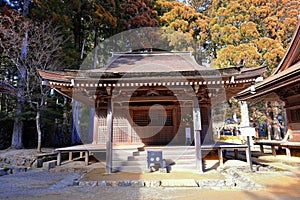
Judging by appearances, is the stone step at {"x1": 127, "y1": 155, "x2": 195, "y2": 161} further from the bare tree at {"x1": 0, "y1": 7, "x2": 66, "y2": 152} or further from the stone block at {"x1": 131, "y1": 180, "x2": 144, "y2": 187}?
the bare tree at {"x1": 0, "y1": 7, "x2": 66, "y2": 152}

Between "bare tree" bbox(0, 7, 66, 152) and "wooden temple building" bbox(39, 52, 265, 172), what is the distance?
3.35 metres

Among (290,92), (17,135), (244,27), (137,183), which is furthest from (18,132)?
(244,27)

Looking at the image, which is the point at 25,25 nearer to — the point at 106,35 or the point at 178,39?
the point at 106,35

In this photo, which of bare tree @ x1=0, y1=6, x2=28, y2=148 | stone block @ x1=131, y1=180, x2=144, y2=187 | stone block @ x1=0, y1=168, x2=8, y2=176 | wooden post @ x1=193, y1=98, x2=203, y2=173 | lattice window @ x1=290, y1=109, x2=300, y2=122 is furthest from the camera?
bare tree @ x1=0, y1=6, x2=28, y2=148

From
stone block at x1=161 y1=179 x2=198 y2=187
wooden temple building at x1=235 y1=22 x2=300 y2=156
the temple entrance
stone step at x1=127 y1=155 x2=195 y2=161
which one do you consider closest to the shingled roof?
wooden temple building at x1=235 y1=22 x2=300 y2=156

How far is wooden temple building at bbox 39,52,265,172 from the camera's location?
5973 millimetres

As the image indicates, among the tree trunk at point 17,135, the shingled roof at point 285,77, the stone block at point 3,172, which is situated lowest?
the stone block at point 3,172

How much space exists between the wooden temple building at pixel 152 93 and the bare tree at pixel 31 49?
11.0 feet

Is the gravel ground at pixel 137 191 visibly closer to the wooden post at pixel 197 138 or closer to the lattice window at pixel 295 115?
the wooden post at pixel 197 138

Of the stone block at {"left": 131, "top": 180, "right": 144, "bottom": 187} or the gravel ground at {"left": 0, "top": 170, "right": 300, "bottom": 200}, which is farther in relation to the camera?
the stone block at {"left": 131, "top": 180, "right": 144, "bottom": 187}

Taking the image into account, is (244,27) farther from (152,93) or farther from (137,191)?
(137,191)

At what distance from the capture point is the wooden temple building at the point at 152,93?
19.6 ft

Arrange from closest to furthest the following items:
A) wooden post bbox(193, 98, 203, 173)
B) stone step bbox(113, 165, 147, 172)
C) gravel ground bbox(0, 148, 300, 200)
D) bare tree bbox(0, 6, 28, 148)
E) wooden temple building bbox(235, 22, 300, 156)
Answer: gravel ground bbox(0, 148, 300, 200)
wooden post bbox(193, 98, 203, 173)
stone step bbox(113, 165, 147, 172)
wooden temple building bbox(235, 22, 300, 156)
bare tree bbox(0, 6, 28, 148)

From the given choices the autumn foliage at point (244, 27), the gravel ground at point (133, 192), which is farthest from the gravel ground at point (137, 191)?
the autumn foliage at point (244, 27)
